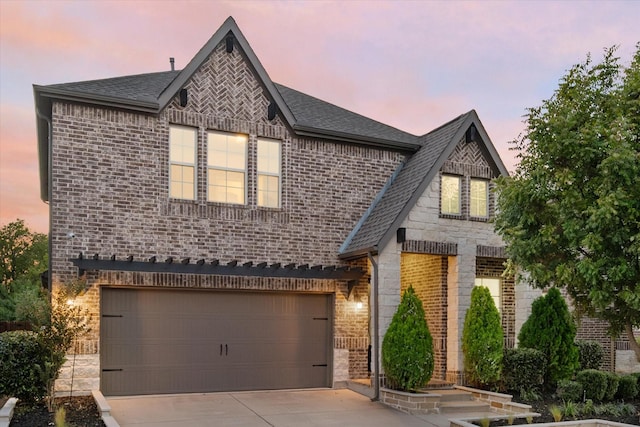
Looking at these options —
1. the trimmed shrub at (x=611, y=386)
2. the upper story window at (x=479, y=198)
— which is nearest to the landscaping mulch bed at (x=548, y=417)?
the trimmed shrub at (x=611, y=386)

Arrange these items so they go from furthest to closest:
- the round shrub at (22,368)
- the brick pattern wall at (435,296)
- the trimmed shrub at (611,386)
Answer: the brick pattern wall at (435,296) < the trimmed shrub at (611,386) < the round shrub at (22,368)

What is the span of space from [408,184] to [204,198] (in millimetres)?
4909

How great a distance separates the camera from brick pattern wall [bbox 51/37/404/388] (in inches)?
477

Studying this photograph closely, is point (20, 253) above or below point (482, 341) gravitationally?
below

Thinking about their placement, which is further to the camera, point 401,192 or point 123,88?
point 401,192

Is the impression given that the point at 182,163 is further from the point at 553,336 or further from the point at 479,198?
the point at 553,336

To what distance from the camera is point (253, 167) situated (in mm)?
13875

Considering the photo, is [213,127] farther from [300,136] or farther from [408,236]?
[408,236]

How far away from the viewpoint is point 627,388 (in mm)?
13203

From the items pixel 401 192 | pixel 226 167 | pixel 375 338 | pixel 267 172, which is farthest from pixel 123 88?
pixel 375 338

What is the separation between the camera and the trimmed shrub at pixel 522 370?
12.9 meters

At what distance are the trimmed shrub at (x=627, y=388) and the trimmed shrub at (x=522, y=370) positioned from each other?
74.4 inches

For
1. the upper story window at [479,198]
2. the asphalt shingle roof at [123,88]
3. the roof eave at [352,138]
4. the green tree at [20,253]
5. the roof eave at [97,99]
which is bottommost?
the green tree at [20,253]

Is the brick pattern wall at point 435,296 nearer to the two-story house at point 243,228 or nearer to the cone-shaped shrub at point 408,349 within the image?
the two-story house at point 243,228
